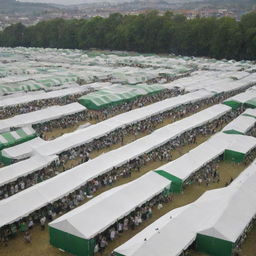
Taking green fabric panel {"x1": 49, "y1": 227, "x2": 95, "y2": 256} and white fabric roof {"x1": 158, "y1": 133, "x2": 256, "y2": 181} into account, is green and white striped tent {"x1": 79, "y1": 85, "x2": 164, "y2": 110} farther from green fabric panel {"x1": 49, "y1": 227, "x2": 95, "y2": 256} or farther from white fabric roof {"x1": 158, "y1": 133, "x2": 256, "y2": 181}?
green fabric panel {"x1": 49, "y1": 227, "x2": 95, "y2": 256}

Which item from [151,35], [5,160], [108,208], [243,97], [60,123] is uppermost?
[151,35]

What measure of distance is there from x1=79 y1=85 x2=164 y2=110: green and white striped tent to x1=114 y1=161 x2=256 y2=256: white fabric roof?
14.4 m

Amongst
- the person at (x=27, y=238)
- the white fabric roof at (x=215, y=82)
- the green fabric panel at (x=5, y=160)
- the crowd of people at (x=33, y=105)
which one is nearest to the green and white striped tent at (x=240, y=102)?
the white fabric roof at (x=215, y=82)

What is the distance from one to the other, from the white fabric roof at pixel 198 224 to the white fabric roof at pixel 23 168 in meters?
5.98

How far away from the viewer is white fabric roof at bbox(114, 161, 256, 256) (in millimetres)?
9766

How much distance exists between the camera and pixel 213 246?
10461 mm

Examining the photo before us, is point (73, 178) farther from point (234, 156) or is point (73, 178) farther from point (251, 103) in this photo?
point (251, 103)

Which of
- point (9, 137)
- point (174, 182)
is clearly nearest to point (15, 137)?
point (9, 137)

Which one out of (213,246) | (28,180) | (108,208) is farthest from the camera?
(28,180)

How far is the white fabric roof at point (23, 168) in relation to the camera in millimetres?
14016

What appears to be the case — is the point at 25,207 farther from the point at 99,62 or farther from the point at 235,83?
the point at 99,62

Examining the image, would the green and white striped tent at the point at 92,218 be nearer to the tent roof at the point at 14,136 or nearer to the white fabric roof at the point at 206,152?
the white fabric roof at the point at 206,152

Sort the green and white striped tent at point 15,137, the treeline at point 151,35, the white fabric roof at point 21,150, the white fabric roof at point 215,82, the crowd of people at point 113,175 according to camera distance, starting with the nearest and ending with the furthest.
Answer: the crowd of people at point 113,175, the white fabric roof at point 21,150, the green and white striped tent at point 15,137, the white fabric roof at point 215,82, the treeline at point 151,35

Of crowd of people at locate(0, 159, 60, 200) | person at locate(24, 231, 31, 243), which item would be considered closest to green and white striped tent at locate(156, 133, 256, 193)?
crowd of people at locate(0, 159, 60, 200)
